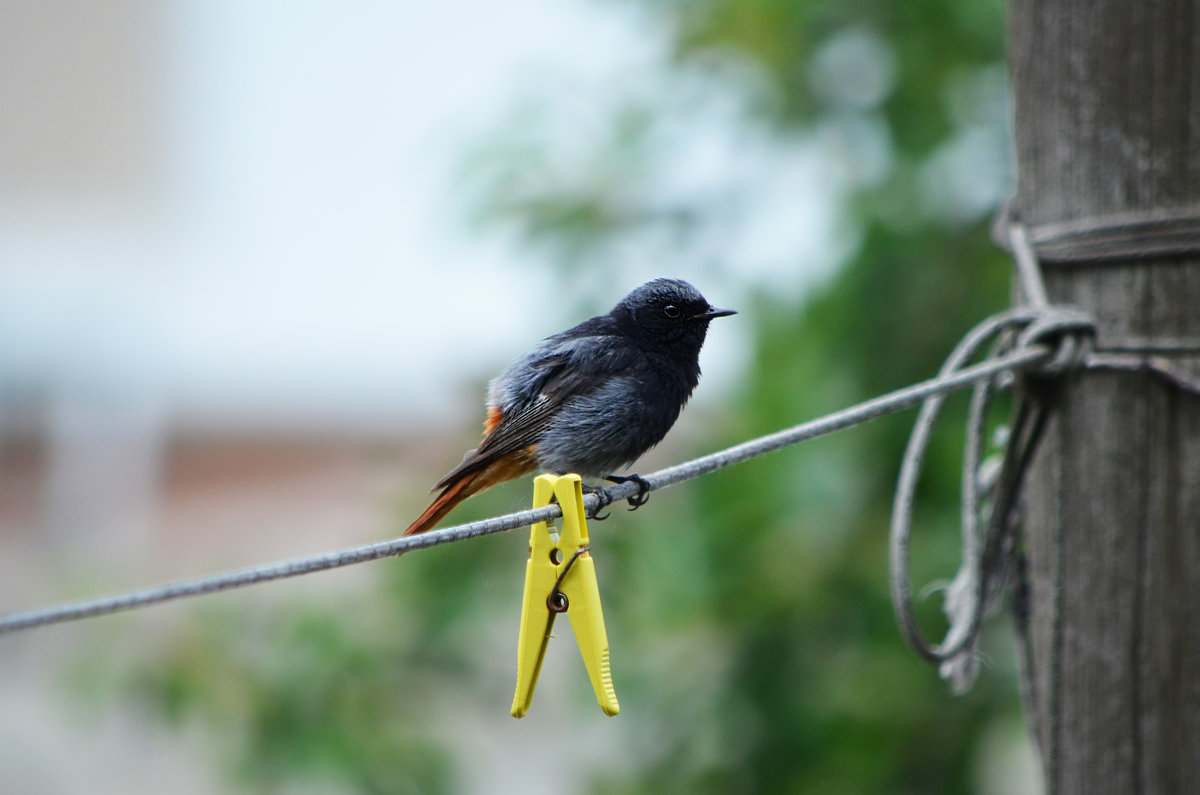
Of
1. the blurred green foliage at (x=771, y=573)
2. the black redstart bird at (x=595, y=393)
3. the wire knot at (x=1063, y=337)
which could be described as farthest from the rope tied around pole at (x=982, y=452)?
the blurred green foliage at (x=771, y=573)

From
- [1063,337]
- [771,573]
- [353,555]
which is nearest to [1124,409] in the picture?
[1063,337]

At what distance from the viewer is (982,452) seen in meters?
1.94

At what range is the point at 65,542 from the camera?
362cm

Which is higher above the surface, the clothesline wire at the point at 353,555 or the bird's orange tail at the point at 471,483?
the clothesline wire at the point at 353,555

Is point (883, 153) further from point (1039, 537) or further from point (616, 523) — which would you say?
point (1039, 537)

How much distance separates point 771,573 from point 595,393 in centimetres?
143

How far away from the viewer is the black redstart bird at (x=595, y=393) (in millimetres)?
1847

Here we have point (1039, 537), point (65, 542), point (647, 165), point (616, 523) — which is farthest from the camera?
point (65, 542)

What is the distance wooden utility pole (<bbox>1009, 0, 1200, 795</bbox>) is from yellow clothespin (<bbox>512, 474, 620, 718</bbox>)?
40.2 inches

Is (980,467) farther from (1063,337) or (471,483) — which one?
(471,483)

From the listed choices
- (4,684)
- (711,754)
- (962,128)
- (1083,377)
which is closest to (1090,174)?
(1083,377)

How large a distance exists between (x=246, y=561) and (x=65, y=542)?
750 mm

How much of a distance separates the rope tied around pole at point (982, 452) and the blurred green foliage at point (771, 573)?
1.01 metres

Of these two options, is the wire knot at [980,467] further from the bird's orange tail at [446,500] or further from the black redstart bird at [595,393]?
the bird's orange tail at [446,500]
